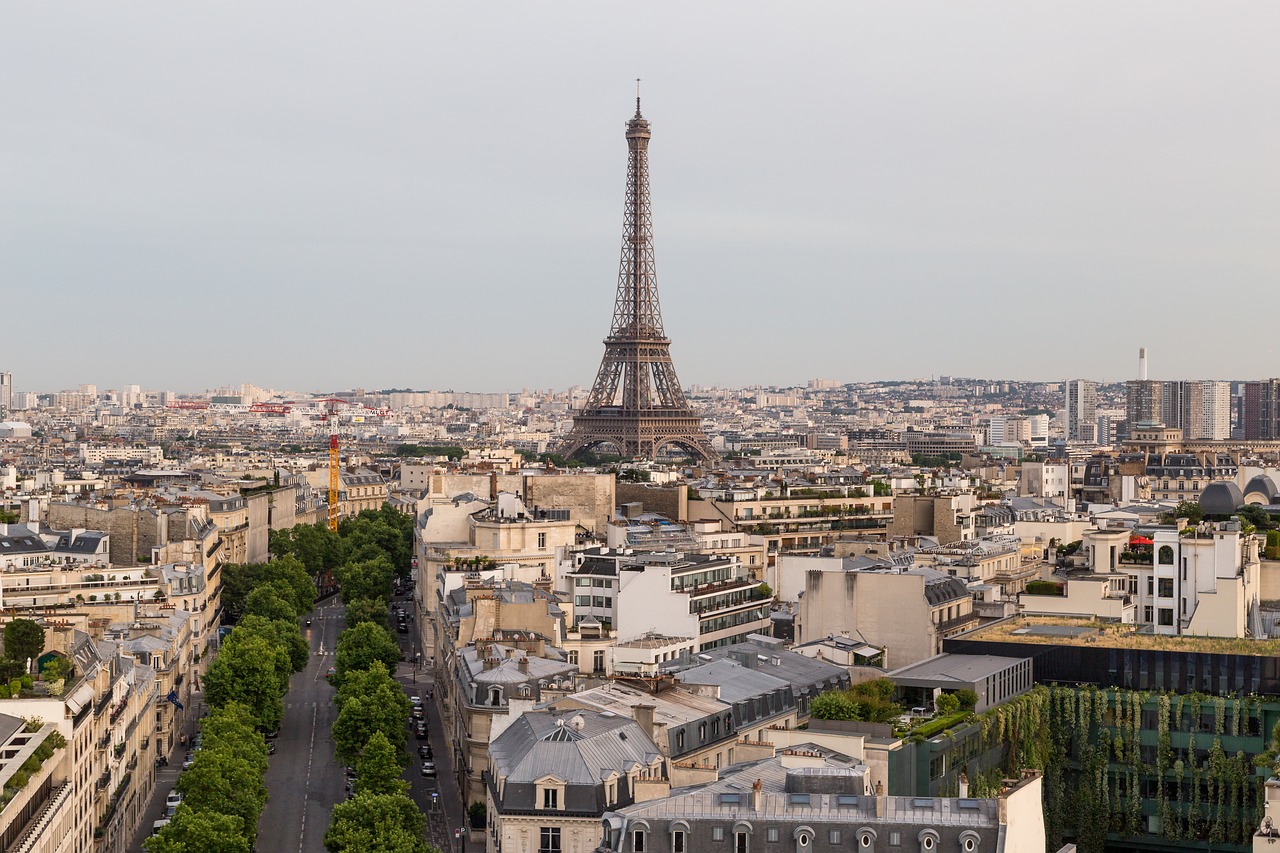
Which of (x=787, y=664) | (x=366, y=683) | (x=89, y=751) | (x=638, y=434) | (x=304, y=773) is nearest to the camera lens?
(x=89, y=751)

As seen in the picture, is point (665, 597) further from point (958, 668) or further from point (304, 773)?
point (958, 668)

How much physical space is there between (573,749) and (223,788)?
1125 cm

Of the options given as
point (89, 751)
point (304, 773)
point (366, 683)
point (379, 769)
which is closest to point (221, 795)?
point (89, 751)

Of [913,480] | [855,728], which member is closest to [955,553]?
[855,728]

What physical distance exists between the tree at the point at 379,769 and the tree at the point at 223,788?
9.57 ft

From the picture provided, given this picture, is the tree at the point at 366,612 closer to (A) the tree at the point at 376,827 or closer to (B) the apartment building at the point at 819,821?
(A) the tree at the point at 376,827

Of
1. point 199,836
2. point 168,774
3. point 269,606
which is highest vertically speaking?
point 269,606

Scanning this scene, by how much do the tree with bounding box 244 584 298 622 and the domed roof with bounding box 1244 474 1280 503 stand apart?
4042cm

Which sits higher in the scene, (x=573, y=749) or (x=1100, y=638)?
(x=1100, y=638)

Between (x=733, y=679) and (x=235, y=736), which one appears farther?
(x=235, y=736)

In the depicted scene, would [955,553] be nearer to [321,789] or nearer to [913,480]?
[321,789]

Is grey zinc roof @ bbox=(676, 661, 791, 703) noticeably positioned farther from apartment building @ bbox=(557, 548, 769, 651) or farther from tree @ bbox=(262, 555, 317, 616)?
tree @ bbox=(262, 555, 317, 616)

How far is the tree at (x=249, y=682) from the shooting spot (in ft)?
204

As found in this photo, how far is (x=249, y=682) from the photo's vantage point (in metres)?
62.7
